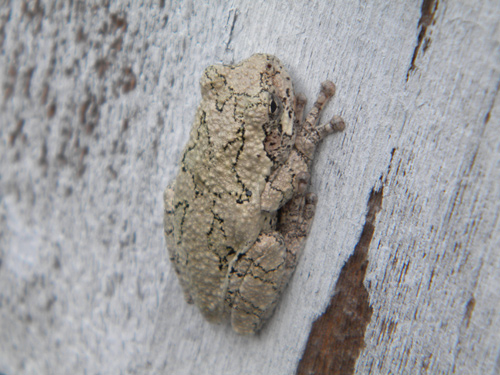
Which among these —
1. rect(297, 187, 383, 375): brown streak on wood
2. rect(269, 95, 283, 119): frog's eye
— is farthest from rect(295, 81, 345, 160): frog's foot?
rect(297, 187, 383, 375): brown streak on wood

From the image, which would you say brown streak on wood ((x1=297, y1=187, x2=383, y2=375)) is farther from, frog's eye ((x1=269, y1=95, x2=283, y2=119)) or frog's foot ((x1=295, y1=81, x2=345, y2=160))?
frog's eye ((x1=269, y1=95, x2=283, y2=119))

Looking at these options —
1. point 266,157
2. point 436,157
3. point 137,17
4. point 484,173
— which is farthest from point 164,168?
point 484,173

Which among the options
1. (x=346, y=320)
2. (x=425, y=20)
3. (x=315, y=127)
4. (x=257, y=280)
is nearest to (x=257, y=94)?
(x=315, y=127)

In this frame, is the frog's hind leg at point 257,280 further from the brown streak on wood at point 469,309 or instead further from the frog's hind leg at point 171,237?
the brown streak on wood at point 469,309

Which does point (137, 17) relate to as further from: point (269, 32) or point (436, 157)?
point (436, 157)

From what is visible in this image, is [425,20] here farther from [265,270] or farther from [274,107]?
[265,270]

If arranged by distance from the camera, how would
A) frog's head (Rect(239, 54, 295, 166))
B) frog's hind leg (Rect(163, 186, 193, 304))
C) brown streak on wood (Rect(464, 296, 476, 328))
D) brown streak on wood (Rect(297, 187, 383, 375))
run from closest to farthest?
1. brown streak on wood (Rect(464, 296, 476, 328))
2. brown streak on wood (Rect(297, 187, 383, 375))
3. frog's head (Rect(239, 54, 295, 166))
4. frog's hind leg (Rect(163, 186, 193, 304))
